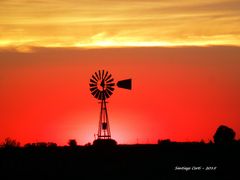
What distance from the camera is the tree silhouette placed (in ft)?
298

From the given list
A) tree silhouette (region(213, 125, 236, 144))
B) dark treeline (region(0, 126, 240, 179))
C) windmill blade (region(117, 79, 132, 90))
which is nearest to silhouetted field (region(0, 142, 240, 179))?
dark treeline (region(0, 126, 240, 179))

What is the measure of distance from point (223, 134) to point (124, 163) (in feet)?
68.1

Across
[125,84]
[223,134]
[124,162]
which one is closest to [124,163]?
[124,162]

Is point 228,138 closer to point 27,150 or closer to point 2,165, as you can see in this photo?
point 27,150

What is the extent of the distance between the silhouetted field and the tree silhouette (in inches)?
428

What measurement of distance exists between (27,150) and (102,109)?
7.46 meters

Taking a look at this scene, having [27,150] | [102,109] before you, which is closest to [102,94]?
[102,109]

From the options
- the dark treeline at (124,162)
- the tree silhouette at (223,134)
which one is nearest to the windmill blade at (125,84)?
the dark treeline at (124,162)

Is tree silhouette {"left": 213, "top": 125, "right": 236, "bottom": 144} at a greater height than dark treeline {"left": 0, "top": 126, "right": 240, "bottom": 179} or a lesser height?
greater

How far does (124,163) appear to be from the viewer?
73250mm

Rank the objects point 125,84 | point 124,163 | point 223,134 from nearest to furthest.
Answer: point 124,163, point 125,84, point 223,134

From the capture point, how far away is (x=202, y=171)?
71.2 meters

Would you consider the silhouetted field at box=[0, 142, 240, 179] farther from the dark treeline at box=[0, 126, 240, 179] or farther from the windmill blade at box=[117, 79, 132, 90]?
the windmill blade at box=[117, 79, 132, 90]

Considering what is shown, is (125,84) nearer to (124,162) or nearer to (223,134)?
(223,134)
